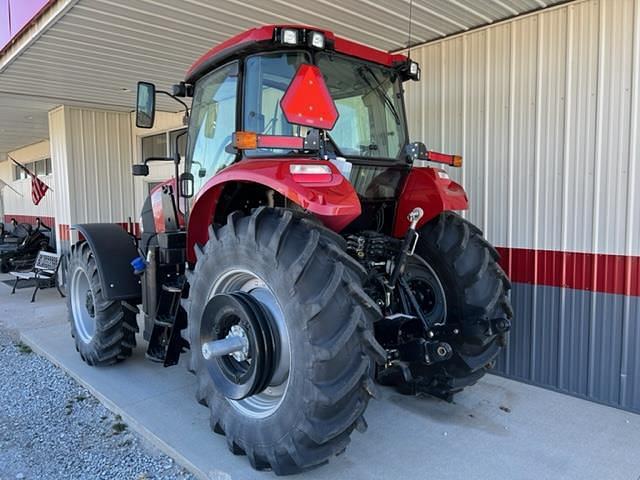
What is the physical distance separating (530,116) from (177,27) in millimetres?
3167

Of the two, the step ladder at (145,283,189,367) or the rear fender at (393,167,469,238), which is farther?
the step ladder at (145,283,189,367)

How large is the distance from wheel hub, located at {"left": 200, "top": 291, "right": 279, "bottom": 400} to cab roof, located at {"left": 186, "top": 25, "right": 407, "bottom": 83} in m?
1.39

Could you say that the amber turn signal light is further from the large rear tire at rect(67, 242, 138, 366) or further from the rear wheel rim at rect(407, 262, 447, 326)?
the large rear tire at rect(67, 242, 138, 366)

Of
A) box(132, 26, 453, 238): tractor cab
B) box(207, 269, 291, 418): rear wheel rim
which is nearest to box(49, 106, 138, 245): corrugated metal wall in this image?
box(132, 26, 453, 238): tractor cab

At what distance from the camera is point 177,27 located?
435cm

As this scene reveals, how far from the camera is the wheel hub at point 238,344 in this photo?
2.44 meters

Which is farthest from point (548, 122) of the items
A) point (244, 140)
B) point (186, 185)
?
point (186, 185)

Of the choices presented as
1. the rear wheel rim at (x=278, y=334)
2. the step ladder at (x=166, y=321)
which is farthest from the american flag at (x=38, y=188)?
the rear wheel rim at (x=278, y=334)

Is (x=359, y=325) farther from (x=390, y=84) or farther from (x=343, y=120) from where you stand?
(x=390, y=84)

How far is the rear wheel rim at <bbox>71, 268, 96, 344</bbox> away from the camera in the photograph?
4.49m

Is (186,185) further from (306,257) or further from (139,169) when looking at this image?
(306,257)

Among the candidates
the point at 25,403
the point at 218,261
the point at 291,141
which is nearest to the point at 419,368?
the point at 218,261

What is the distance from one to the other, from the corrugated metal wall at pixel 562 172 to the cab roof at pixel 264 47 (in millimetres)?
1228

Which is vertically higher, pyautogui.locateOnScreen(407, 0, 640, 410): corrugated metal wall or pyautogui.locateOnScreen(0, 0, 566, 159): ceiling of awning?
pyautogui.locateOnScreen(0, 0, 566, 159): ceiling of awning
